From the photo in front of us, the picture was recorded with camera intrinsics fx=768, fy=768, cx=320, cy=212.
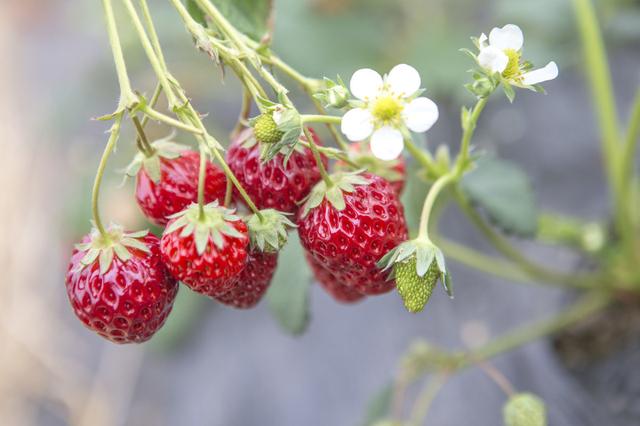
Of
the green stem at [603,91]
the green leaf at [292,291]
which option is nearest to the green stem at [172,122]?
the green leaf at [292,291]

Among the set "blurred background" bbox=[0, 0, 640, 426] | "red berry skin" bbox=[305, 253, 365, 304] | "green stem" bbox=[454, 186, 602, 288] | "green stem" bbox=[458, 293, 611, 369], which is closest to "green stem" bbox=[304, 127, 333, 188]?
"red berry skin" bbox=[305, 253, 365, 304]

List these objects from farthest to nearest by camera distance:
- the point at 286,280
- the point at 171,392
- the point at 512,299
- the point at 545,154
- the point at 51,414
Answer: the point at 51,414 < the point at 171,392 < the point at 545,154 < the point at 512,299 < the point at 286,280

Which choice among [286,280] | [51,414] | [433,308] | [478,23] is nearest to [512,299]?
[433,308]

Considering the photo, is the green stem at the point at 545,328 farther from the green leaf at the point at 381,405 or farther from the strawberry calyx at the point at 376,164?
the strawberry calyx at the point at 376,164

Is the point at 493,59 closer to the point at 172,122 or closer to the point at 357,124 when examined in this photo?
the point at 357,124

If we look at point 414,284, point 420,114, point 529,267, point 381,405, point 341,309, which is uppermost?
point 420,114

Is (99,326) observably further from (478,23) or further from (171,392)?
(478,23)

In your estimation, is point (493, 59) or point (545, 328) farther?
point (545, 328)

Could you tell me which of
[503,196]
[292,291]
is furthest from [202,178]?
[503,196]
